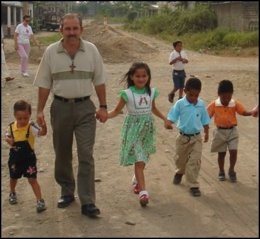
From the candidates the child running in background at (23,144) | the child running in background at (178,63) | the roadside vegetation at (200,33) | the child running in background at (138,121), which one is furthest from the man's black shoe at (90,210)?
the roadside vegetation at (200,33)

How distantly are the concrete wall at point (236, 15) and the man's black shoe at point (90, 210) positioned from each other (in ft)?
64.7

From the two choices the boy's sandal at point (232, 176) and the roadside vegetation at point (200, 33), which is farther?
the roadside vegetation at point (200, 33)

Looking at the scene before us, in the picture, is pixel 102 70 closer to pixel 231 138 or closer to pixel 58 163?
pixel 58 163

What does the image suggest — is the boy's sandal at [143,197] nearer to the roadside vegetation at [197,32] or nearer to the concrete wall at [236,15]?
the roadside vegetation at [197,32]

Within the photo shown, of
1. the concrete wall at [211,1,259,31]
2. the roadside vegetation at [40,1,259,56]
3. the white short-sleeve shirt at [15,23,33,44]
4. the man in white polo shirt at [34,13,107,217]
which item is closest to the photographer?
the man in white polo shirt at [34,13,107,217]

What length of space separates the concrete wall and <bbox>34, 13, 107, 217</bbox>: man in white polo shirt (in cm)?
1947

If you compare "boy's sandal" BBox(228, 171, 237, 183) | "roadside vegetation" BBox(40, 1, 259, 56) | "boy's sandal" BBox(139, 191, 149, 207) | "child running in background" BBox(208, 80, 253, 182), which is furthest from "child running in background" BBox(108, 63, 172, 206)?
"roadside vegetation" BBox(40, 1, 259, 56)

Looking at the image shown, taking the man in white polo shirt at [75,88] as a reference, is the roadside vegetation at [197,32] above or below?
below

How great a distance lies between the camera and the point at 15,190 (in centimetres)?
505

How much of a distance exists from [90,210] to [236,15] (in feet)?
84.6

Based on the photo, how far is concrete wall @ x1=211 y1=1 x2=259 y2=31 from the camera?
24817 millimetres

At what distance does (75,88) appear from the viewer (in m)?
4.31

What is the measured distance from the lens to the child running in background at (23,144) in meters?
4.46

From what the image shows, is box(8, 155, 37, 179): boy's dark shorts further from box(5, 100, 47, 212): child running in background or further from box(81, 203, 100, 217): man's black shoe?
box(81, 203, 100, 217): man's black shoe
